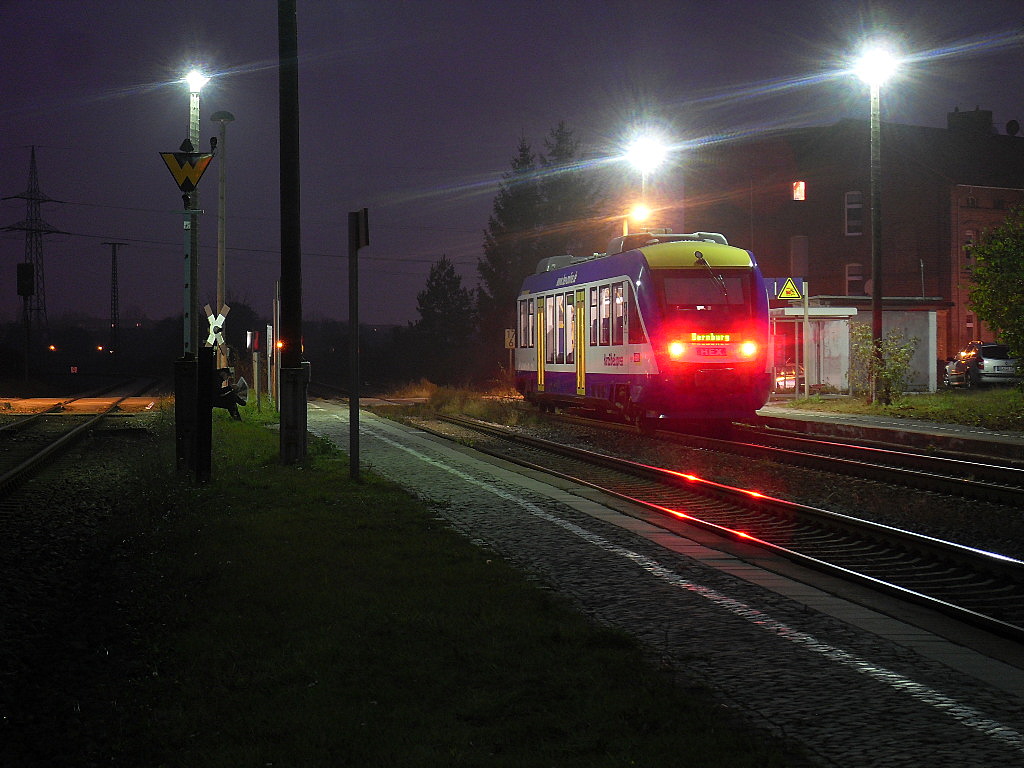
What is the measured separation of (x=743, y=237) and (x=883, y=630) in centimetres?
5923

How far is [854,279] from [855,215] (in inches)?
134

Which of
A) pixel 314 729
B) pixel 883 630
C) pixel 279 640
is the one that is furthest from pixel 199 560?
pixel 883 630

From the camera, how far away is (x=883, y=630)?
6.77 m

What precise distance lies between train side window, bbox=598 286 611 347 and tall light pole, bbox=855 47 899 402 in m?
8.00

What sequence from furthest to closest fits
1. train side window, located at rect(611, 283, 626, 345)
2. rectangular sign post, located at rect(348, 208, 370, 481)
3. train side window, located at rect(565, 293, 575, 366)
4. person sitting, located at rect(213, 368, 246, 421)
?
train side window, located at rect(565, 293, 575, 366) → train side window, located at rect(611, 283, 626, 345) → person sitting, located at rect(213, 368, 246, 421) → rectangular sign post, located at rect(348, 208, 370, 481)

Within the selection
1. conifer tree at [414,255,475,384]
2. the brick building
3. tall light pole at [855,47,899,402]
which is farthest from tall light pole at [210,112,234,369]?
conifer tree at [414,255,475,384]

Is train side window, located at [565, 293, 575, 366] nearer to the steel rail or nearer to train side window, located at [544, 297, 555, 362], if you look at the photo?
train side window, located at [544, 297, 555, 362]

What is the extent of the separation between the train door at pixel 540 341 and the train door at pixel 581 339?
10.5ft

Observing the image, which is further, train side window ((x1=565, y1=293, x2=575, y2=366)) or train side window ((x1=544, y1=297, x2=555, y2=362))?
train side window ((x1=544, y1=297, x2=555, y2=362))

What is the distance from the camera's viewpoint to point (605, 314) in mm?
24484

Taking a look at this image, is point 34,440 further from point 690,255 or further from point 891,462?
point 891,462

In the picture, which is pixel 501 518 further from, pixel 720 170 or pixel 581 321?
pixel 720 170

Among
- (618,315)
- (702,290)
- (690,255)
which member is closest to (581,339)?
(618,315)

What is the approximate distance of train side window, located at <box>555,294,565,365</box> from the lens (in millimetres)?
27875
